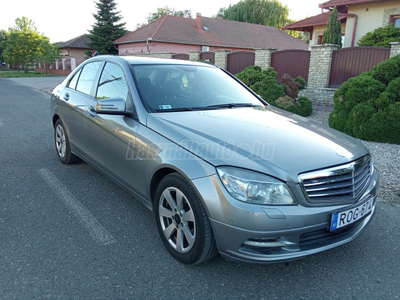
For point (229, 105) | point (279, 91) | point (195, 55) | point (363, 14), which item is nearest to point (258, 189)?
Answer: point (229, 105)

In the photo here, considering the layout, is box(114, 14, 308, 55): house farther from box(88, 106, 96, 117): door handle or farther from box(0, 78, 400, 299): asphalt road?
box(0, 78, 400, 299): asphalt road

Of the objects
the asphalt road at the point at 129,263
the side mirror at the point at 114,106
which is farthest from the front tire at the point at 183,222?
the side mirror at the point at 114,106

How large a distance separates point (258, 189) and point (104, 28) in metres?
40.3

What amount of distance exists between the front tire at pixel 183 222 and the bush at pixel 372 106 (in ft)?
18.5

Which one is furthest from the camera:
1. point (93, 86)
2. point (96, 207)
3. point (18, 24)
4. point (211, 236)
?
point (18, 24)

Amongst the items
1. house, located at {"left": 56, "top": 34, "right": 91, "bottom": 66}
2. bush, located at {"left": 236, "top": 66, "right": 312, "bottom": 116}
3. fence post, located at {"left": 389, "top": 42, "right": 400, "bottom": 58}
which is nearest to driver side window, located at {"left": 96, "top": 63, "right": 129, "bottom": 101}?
bush, located at {"left": 236, "top": 66, "right": 312, "bottom": 116}

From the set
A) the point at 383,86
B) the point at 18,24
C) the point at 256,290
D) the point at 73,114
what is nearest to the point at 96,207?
the point at 73,114

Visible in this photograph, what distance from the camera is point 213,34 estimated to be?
38.5 m

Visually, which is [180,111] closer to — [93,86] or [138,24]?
[93,86]

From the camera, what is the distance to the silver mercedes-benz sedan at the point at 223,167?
7.48 ft

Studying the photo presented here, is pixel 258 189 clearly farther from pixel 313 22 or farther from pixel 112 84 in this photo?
pixel 313 22

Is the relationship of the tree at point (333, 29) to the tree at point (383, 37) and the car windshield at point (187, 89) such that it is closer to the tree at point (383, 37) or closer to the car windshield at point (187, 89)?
the tree at point (383, 37)

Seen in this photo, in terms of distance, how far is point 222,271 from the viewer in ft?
8.79

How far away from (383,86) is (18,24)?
232ft
